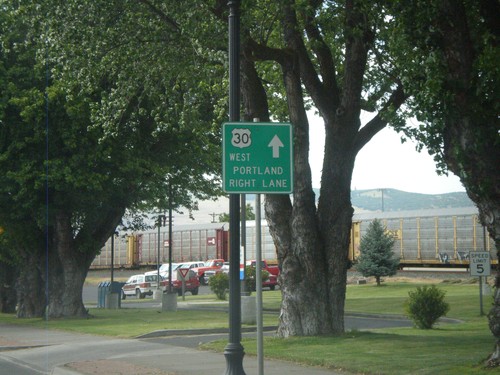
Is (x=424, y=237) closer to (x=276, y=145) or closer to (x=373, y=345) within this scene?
(x=373, y=345)

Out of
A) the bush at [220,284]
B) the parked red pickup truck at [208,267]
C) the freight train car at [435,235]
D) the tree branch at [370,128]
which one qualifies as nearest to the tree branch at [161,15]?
the tree branch at [370,128]

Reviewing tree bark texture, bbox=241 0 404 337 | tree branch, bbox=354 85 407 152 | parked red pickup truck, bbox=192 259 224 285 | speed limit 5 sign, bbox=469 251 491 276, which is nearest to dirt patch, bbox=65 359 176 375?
tree bark texture, bbox=241 0 404 337

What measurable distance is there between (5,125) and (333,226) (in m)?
14.4

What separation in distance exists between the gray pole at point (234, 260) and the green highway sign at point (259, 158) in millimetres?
1258

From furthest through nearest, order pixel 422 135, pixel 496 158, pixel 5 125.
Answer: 1. pixel 5 125
2. pixel 422 135
3. pixel 496 158

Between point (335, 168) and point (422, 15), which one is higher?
Answer: point (422, 15)

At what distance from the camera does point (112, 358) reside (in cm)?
→ 1680

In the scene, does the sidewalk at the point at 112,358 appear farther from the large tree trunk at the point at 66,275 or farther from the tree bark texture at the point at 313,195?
the large tree trunk at the point at 66,275

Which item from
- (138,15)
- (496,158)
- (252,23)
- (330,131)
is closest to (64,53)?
(138,15)

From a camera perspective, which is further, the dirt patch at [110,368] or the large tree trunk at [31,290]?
the large tree trunk at [31,290]

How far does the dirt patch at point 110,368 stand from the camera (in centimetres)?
1423

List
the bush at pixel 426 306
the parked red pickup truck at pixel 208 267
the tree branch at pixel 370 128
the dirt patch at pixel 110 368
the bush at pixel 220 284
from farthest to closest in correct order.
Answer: the parked red pickup truck at pixel 208 267 → the bush at pixel 220 284 → the bush at pixel 426 306 → the tree branch at pixel 370 128 → the dirt patch at pixel 110 368

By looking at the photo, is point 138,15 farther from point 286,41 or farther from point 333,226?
point 333,226

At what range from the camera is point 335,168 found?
18094 mm
